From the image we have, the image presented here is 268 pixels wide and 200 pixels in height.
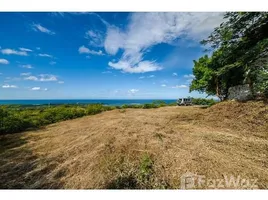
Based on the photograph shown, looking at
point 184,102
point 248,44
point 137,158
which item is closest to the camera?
point 137,158

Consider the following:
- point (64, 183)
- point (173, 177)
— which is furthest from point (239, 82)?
point (64, 183)

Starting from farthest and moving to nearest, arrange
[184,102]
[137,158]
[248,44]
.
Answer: [184,102]
[248,44]
[137,158]

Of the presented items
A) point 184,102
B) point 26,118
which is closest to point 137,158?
point 26,118

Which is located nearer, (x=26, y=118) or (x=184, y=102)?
(x=26, y=118)

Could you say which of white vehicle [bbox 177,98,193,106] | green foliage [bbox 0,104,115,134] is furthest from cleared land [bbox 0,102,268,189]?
white vehicle [bbox 177,98,193,106]

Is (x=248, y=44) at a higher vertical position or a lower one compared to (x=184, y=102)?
higher

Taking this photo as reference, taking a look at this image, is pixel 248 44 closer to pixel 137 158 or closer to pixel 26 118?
pixel 137 158

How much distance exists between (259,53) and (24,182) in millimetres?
7646

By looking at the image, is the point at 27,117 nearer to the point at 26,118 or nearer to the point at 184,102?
the point at 26,118

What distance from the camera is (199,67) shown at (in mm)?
13617

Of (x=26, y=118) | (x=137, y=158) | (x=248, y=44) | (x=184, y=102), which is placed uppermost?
(x=248, y=44)

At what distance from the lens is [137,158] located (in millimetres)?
3100

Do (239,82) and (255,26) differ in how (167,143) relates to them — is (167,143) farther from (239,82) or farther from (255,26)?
(239,82)

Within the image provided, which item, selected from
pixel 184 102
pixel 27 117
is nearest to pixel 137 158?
pixel 27 117
